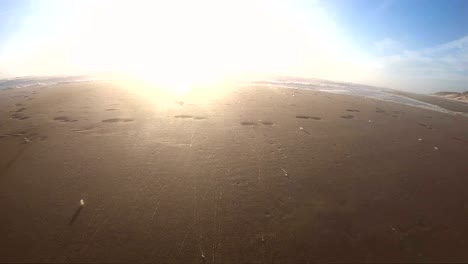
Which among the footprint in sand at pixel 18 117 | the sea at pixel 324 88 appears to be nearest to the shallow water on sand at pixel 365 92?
the sea at pixel 324 88

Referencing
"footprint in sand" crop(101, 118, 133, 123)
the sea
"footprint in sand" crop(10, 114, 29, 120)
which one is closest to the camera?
"footprint in sand" crop(101, 118, 133, 123)

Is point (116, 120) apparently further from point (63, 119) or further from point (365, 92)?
point (365, 92)

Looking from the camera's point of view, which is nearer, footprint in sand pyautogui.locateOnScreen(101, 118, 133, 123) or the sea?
footprint in sand pyautogui.locateOnScreen(101, 118, 133, 123)

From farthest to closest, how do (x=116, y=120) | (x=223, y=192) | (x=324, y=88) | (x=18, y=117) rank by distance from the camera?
(x=324, y=88) → (x=18, y=117) → (x=116, y=120) → (x=223, y=192)

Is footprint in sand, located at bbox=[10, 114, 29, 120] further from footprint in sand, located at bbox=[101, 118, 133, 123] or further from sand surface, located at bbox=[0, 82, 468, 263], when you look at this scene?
footprint in sand, located at bbox=[101, 118, 133, 123]

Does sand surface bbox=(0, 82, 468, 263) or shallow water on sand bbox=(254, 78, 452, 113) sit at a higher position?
shallow water on sand bbox=(254, 78, 452, 113)

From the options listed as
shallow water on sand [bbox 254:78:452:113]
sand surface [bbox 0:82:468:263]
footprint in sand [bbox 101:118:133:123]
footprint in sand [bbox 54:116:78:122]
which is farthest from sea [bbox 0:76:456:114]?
footprint in sand [bbox 101:118:133:123]

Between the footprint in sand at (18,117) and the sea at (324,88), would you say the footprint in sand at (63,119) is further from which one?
the sea at (324,88)

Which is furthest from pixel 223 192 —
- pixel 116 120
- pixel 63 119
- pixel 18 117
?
pixel 18 117

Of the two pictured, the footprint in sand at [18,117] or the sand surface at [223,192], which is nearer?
the sand surface at [223,192]
